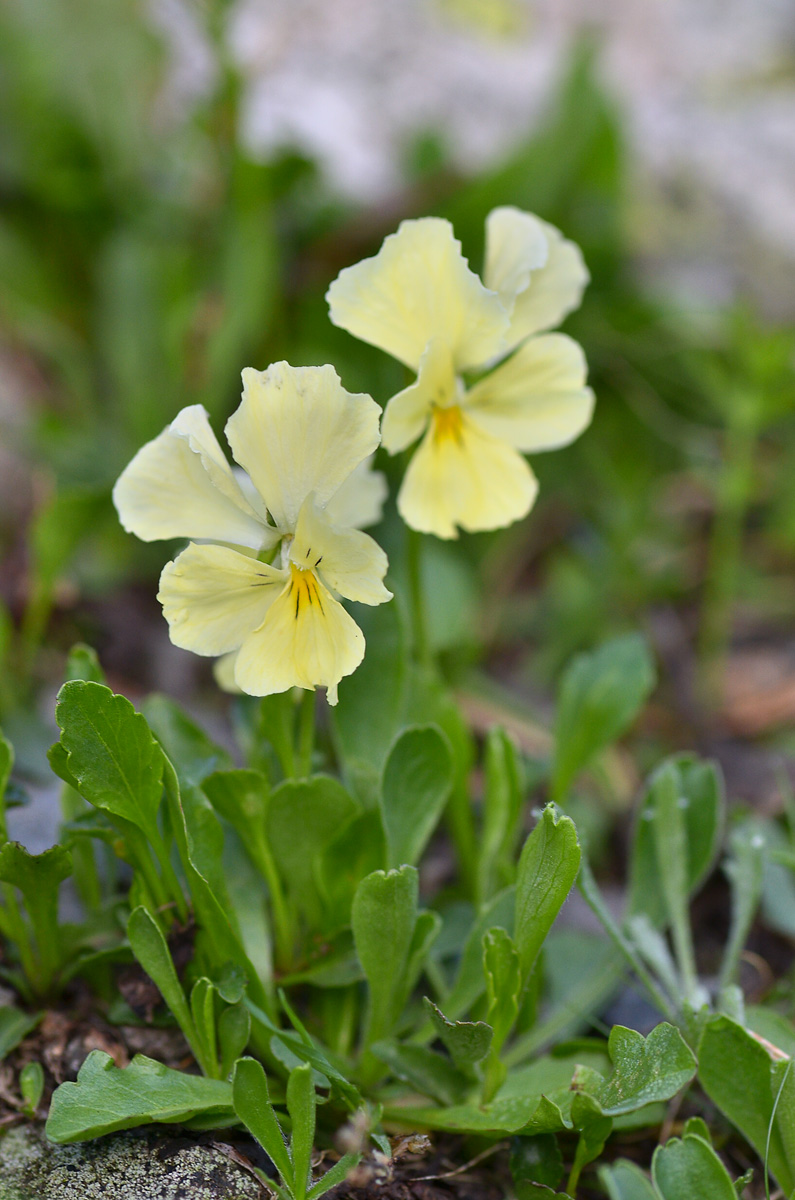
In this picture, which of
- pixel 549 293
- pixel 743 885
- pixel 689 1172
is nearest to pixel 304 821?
pixel 689 1172

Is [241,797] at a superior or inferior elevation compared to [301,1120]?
superior

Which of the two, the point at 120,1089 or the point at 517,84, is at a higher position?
the point at 517,84

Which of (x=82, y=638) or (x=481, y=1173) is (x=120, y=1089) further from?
(x=82, y=638)

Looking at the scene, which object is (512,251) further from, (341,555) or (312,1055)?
(312,1055)

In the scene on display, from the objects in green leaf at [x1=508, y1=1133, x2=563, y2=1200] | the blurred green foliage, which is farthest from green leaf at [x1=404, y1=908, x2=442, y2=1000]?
the blurred green foliage

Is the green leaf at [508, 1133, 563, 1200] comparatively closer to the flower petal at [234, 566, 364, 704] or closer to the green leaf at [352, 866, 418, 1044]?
the green leaf at [352, 866, 418, 1044]

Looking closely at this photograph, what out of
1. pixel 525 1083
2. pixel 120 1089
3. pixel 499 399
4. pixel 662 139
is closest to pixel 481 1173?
pixel 525 1083

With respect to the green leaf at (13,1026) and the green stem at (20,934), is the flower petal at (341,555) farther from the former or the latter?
the green leaf at (13,1026)
